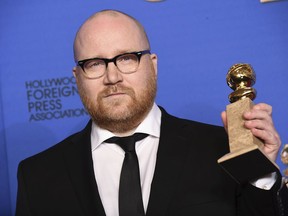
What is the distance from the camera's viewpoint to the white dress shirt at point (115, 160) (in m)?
1.40

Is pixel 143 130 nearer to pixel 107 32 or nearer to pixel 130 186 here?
pixel 130 186

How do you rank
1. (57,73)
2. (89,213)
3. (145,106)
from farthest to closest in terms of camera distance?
(57,73), (145,106), (89,213)

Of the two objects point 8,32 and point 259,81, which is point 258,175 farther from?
point 8,32

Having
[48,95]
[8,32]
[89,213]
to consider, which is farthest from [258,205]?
[8,32]

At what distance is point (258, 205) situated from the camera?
3.76 ft

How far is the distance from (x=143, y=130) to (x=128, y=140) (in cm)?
6

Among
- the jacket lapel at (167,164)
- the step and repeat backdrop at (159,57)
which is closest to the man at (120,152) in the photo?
the jacket lapel at (167,164)

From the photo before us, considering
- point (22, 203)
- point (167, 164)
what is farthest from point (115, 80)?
point (22, 203)

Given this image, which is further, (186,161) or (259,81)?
(259,81)

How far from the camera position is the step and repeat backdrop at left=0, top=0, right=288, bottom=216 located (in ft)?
6.20

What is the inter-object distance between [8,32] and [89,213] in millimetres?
1021

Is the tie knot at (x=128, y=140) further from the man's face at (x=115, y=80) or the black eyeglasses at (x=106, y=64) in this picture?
the black eyeglasses at (x=106, y=64)

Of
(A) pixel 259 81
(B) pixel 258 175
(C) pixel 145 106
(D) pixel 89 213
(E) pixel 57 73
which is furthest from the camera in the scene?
(E) pixel 57 73

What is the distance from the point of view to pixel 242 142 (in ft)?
3.45
